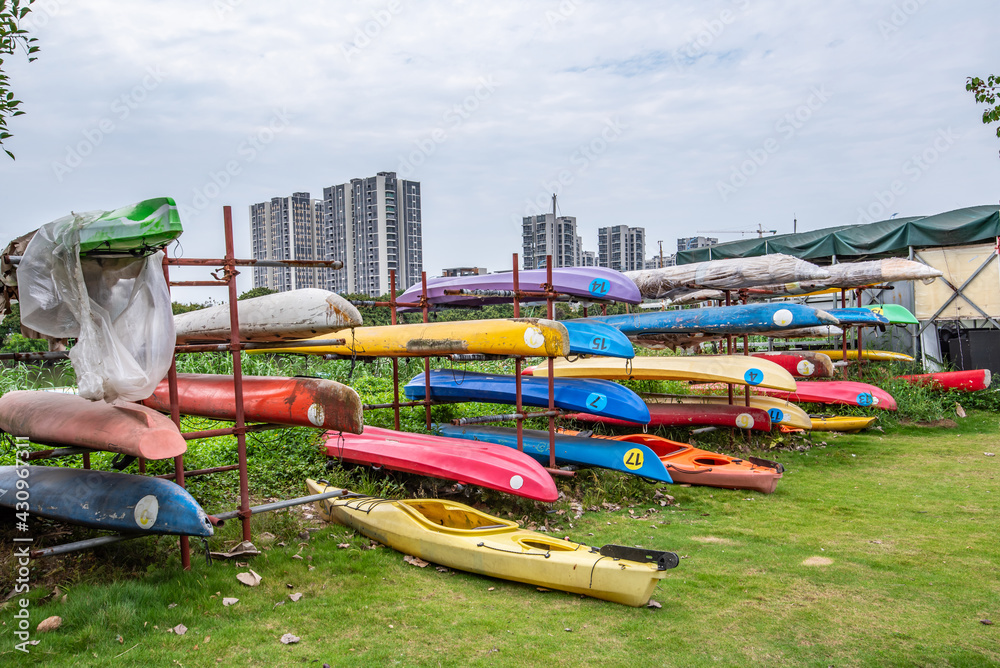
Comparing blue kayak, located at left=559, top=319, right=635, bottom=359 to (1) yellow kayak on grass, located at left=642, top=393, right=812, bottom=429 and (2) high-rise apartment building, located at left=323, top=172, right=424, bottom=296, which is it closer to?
(1) yellow kayak on grass, located at left=642, top=393, right=812, bottom=429

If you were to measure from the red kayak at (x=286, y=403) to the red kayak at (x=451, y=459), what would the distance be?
147 centimetres

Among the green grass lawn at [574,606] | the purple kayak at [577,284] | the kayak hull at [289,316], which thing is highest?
the purple kayak at [577,284]

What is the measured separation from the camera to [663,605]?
4844 millimetres

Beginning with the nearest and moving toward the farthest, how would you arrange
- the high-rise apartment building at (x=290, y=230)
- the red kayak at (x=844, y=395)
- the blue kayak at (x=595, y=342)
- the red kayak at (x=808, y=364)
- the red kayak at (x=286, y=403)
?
the red kayak at (x=286, y=403) < the blue kayak at (x=595, y=342) < the red kayak at (x=844, y=395) < the red kayak at (x=808, y=364) < the high-rise apartment building at (x=290, y=230)

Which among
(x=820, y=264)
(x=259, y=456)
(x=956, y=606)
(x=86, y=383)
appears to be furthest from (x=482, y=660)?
(x=820, y=264)

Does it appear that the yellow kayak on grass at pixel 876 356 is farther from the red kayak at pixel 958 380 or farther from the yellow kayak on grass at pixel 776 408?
the yellow kayak on grass at pixel 776 408

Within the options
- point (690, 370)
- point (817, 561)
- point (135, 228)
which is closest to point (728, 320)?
point (690, 370)

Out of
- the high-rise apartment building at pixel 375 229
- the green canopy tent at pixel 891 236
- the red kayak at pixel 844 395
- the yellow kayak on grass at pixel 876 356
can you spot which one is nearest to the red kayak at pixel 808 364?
the red kayak at pixel 844 395

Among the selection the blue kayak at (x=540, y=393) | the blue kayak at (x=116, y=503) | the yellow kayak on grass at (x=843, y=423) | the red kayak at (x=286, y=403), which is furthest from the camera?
the yellow kayak on grass at (x=843, y=423)

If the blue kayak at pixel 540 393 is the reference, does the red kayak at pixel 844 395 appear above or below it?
below

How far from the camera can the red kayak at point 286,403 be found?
5.43 m

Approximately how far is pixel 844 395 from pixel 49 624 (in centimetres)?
1128

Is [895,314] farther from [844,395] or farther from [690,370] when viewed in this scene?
[690,370]
